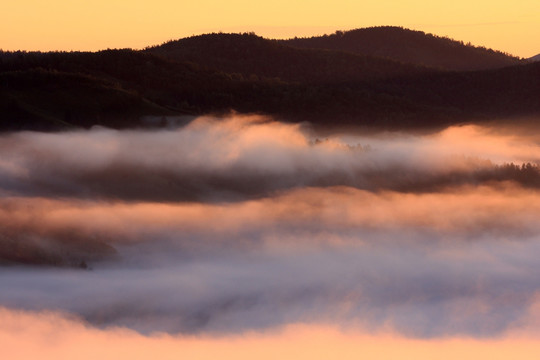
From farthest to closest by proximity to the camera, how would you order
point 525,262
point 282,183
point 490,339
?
1. point 282,183
2. point 525,262
3. point 490,339

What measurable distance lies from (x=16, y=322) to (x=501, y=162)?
4448 inches

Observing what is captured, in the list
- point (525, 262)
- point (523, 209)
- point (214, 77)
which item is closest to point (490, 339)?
point (525, 262)

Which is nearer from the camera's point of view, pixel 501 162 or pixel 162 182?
pixel 162 182

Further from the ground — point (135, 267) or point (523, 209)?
point (523, 209)

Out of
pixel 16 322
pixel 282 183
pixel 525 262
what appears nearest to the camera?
pixel 16 322

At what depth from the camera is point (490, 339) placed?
71.8 meters

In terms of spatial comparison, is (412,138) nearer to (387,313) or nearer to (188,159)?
(188,159)

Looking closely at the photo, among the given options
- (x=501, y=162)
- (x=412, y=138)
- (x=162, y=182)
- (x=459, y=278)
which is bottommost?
(x=459, y=278)

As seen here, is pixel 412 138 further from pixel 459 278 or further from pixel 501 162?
pixel 459 278

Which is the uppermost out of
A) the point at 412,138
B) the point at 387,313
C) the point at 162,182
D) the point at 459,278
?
the point at 412,138

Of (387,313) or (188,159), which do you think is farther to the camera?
(188,159)

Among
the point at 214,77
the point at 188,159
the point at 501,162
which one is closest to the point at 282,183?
the point at 188,159

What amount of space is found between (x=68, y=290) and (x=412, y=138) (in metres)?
132

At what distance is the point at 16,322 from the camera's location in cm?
6194
